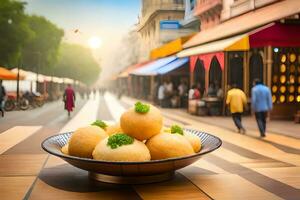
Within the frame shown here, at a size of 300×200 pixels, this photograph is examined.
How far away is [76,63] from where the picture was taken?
295ft

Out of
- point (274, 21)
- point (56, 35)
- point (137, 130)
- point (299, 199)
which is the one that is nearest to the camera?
point (299, 199)

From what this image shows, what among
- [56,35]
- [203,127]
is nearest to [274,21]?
[203,127]

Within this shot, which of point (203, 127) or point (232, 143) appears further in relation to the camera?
point (203, 127)

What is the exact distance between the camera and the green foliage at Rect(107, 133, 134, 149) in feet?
20.1

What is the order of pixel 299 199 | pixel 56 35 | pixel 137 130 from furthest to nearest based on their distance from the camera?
pixel 56 35 < pixel 137 130 < pixel 299 199

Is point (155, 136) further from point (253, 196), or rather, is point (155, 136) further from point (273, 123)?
point (273, 123)

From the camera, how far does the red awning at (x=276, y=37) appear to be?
56.7 feet

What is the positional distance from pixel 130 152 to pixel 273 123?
38.4 feet

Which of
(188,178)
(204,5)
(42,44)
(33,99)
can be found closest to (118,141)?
(188,178)

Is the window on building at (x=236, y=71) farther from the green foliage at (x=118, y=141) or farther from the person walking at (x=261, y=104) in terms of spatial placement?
the green foliage at (x=118, y=141)

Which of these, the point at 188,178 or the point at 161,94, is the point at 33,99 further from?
the point at 188,178

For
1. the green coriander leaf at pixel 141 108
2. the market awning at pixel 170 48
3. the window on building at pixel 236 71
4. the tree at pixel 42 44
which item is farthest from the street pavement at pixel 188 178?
the tree at pixel 42 44

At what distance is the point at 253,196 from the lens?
6031 millimetres

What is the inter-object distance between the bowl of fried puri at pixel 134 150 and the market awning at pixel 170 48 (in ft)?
71.5
